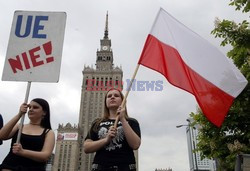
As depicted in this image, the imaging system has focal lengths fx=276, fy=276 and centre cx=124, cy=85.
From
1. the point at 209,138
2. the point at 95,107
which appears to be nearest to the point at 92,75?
the point at 95,107

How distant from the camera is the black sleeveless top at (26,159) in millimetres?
3359

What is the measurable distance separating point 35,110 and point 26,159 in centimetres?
73

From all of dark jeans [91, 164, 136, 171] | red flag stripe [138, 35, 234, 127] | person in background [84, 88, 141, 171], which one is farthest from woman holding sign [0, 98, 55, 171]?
red flag stripe [138, 35, 234, 127]

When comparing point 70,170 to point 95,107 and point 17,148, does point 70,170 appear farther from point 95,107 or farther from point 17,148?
point 17,148

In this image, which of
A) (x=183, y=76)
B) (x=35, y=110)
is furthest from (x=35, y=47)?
(x=183, y=76)

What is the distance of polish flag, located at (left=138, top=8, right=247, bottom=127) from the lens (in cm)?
470

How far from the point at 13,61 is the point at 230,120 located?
21.4 ft

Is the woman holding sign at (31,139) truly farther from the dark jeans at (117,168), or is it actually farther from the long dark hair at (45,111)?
the dark jeans at (117,168)

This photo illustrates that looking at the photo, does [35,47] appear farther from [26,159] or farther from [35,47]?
[26,159]

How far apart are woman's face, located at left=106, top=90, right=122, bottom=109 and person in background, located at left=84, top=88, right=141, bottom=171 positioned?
0.83ft

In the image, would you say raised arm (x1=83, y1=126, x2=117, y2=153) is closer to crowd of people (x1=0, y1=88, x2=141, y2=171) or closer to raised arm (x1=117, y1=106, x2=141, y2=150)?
crowd of people (x1=0, y1=88, x2=141, y2=171)

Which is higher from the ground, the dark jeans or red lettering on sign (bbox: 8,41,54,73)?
red lettering on sign (bbox: 8,41,54,73)

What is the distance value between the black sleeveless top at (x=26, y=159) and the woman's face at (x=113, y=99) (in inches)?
39.6

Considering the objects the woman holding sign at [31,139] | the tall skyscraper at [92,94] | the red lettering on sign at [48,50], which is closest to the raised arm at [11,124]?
the woman holding sign at [31,139]
